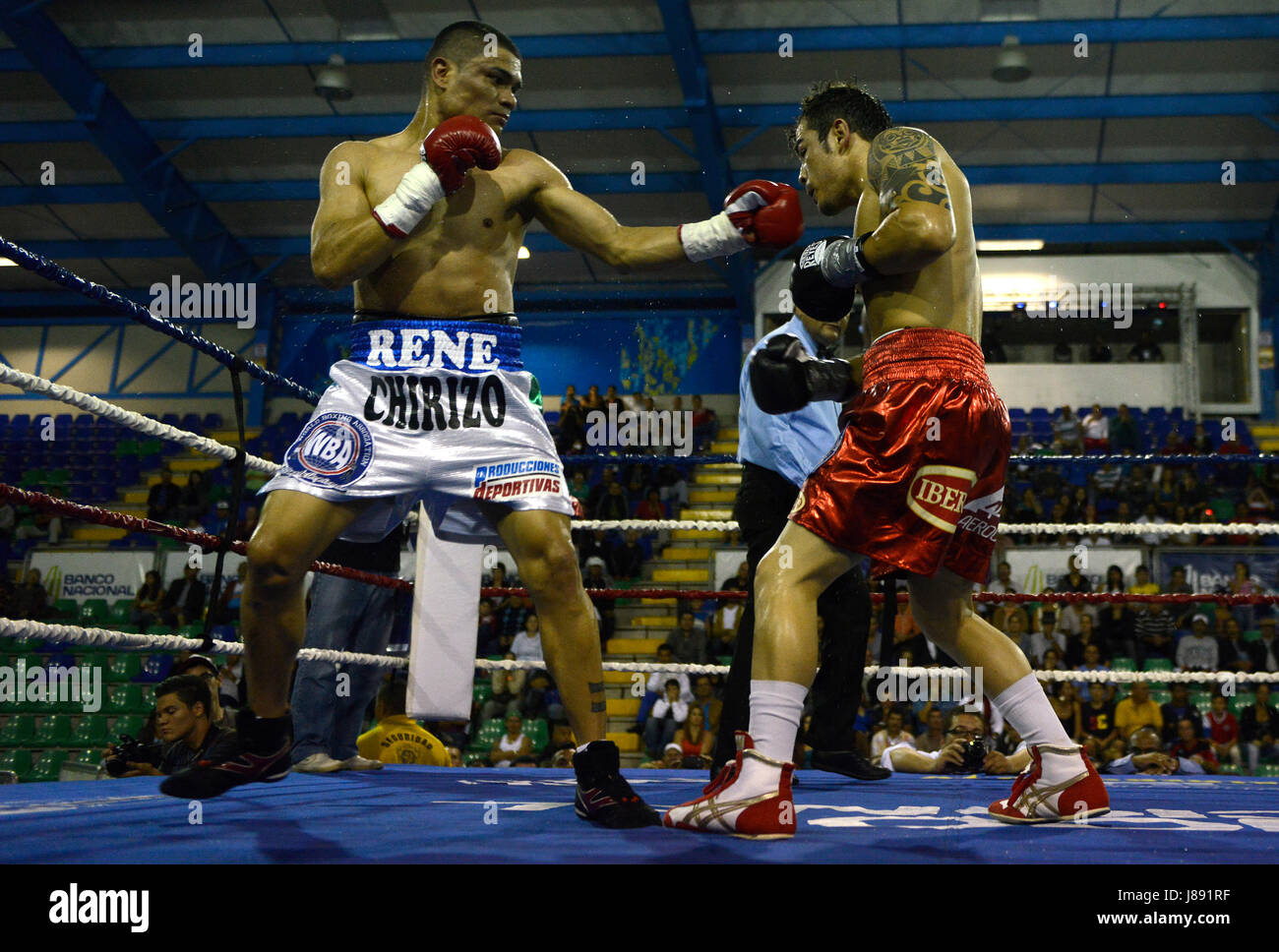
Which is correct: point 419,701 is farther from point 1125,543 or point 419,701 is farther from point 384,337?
point 1125,543

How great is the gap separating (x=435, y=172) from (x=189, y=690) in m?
1.98

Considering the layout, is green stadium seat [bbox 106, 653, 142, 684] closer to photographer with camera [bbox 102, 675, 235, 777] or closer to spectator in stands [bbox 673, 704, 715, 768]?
spectator in stands [bbox 673, 704, 715, 768]

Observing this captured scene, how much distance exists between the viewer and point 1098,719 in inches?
230

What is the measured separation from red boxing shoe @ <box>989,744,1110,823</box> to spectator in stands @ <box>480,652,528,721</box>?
5.20 meters

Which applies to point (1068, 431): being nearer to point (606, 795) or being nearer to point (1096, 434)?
point (1096, 434)

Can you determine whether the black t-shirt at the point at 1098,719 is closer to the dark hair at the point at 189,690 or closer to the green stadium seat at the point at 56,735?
the dark hair at the point at 189,690

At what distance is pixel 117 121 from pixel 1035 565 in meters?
8.78

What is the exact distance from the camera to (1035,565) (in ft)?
28.4

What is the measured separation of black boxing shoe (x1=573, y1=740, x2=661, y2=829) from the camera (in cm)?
174

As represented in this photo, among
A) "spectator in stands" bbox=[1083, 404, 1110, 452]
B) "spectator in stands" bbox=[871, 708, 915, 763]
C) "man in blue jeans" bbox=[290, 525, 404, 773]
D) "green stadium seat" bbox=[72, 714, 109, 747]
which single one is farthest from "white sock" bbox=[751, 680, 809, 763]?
"spectator in stands" bbox=[1083, 404, 1110, 452]

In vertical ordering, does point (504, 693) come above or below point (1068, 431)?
below

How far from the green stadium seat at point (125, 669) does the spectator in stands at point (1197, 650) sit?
22.5ft

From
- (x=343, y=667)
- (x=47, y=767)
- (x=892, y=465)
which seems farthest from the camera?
(x=47, y=767)

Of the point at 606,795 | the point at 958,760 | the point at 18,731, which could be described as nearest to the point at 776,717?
the point at 606,795
